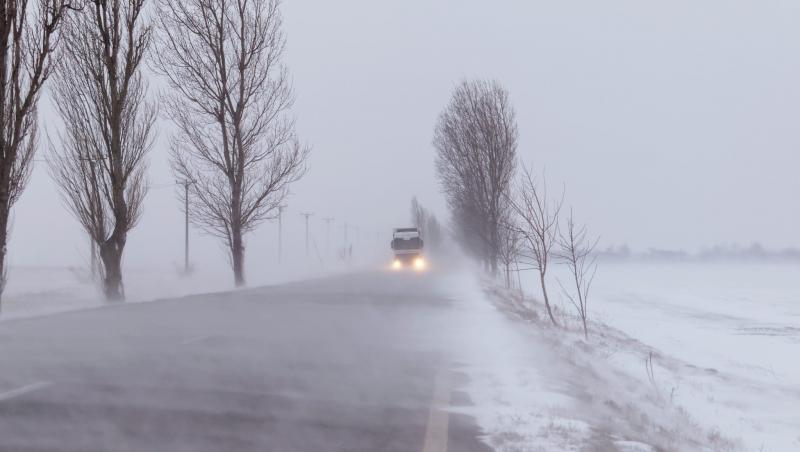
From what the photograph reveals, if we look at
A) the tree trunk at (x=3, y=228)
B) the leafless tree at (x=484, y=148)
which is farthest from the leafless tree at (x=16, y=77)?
the leafless tree at (x=484, y=148)

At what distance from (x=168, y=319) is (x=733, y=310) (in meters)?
26.1

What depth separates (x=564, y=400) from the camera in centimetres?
655

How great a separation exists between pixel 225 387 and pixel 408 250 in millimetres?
55905

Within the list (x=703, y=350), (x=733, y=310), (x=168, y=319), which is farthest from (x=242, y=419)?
(x=733, y=310)

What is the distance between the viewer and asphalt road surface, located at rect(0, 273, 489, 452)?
4688 mm

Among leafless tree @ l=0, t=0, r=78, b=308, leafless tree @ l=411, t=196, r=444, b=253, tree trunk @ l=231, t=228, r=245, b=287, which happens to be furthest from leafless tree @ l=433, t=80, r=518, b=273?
leafless tree @ l=411, t=196, r=444, b=253

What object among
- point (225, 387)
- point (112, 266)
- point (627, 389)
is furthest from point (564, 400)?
point (112, 266)

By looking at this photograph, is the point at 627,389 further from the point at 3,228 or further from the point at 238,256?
the point at 238,256

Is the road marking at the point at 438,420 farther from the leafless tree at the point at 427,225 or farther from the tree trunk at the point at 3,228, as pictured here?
the leafless tree at the point at 427,225

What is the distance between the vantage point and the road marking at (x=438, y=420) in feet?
15.5

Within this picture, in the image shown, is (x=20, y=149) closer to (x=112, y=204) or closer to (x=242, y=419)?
(x=112, y=204)

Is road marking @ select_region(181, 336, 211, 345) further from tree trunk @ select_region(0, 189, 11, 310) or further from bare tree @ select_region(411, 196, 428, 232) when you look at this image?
bare tree @ select_region(411, 196, 428, 232)

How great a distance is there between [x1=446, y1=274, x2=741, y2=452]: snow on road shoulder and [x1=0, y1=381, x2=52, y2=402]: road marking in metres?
3.42

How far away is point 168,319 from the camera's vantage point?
41.4ft
